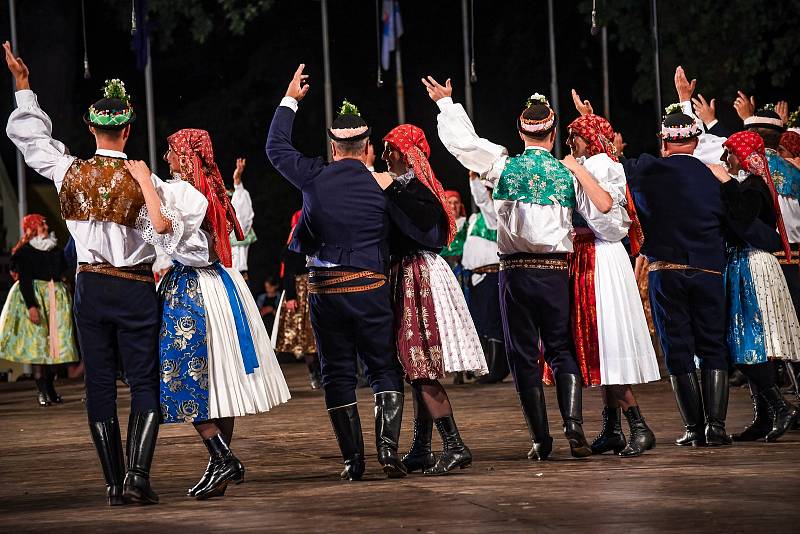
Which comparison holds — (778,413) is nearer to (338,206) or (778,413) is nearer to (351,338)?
(351,338)

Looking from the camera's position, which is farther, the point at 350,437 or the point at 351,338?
the point at 351,338

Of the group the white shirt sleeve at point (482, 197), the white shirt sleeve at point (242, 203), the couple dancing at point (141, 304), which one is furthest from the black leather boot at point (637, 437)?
the white shirt sleeve at point (242, 203)

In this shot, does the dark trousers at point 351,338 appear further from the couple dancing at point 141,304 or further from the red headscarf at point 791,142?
the red headscarf at point 791,142

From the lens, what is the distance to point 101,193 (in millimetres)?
5996

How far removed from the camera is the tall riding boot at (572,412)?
6836mm

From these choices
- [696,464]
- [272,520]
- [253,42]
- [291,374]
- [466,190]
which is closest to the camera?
[272,520]

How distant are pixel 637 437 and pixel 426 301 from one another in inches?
49.9

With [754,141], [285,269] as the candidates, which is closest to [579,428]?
[754,141]

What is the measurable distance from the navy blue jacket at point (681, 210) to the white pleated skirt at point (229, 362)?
212 cm

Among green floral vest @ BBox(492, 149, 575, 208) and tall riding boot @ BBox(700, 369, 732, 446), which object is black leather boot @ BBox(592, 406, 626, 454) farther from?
green floral vest @ BBox(492, 149, 575, 208)

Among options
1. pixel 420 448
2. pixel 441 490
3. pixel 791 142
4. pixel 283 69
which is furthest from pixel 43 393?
pixel 283 69

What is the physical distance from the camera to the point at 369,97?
2336 centimetres

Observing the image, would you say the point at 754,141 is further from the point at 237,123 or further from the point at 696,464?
the point at 237,123

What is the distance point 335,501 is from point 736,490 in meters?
1.57
